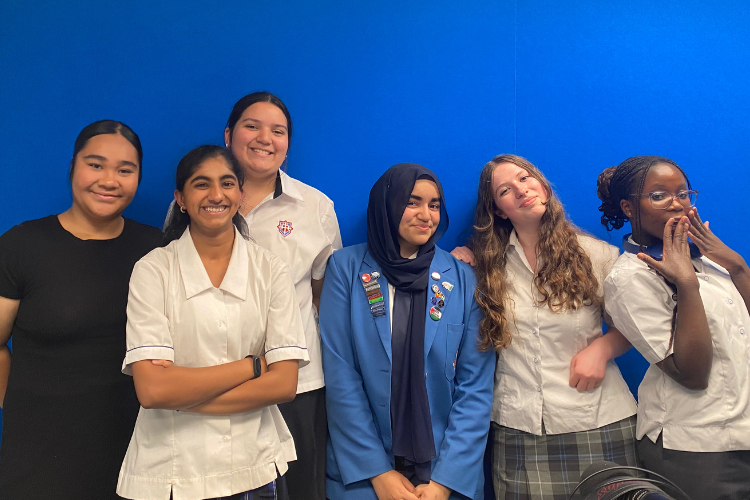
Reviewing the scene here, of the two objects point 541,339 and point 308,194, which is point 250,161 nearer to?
point 308,194

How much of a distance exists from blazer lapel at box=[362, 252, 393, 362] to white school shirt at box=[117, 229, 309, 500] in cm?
40

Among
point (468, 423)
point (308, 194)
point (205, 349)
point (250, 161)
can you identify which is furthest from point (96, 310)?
point (468, 423)

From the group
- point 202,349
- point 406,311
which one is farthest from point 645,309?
point 202,349

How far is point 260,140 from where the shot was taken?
2.17 metres

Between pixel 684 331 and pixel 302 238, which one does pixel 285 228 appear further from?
pixel 684 331

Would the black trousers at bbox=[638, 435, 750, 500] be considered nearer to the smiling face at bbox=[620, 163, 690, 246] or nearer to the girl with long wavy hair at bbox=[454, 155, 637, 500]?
the girl with long wavy hair at bbox=[454, 155, 637, 500]

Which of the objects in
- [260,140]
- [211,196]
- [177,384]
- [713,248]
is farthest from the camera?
[260,140]

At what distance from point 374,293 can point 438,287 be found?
26cm

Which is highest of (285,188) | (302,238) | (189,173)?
(285,188)

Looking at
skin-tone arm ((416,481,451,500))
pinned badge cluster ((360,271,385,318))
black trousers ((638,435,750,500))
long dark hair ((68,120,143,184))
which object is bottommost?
skin-tone arm ((416,481,451,500))

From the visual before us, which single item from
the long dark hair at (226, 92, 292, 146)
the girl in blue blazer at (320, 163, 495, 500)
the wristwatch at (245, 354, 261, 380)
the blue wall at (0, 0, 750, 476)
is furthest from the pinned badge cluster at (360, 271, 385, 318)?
the long dark hair at (226, 92, 292, 146)

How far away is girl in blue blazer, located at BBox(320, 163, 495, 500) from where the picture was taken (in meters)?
1.97

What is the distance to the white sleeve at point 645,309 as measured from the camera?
1.88 meters

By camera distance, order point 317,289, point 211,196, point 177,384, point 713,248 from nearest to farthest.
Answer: point 177,384
point 211,196
point 713,248
point 317,289
